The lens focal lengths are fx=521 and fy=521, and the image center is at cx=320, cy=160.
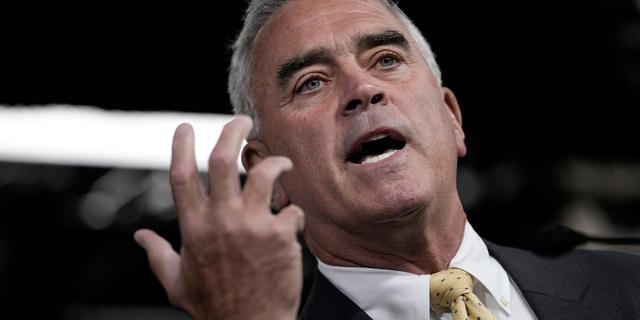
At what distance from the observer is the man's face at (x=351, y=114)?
1.29 meters

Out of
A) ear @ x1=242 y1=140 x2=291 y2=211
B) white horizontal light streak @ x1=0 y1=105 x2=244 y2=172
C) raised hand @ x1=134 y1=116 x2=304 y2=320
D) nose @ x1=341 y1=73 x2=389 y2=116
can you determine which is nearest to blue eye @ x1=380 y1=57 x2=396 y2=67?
nose @ x1=341 y1=73 x2=389 y2=116

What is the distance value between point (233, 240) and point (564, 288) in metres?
1.02

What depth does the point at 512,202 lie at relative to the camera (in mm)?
5008

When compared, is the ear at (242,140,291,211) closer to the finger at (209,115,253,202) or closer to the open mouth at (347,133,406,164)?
the open mouth at (347,133,406,164)

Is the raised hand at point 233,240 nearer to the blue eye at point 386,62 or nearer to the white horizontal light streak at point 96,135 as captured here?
the blue eye at point 386,62

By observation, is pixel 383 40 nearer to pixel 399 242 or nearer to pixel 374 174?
pixel 374 174

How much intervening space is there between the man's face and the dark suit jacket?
0.22m

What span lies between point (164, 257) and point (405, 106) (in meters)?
0.76

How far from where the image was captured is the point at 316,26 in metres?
1.54

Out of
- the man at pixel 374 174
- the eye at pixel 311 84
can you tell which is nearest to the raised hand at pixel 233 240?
the man at pixel 374 174

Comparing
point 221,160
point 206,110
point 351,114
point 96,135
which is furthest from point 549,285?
point 96,135

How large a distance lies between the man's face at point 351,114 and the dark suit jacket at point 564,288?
22cm

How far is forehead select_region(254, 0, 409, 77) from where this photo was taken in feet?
4.93

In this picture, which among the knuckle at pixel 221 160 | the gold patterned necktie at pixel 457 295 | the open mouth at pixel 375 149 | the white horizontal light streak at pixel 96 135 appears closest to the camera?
the knuckle at pixel 221 160
